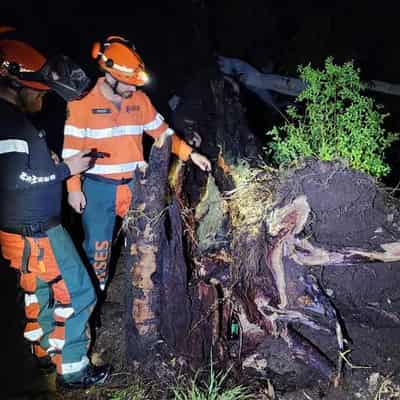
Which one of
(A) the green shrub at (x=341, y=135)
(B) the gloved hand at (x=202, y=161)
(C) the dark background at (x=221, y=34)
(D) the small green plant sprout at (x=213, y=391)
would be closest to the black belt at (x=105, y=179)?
(B) the gloved hand at (x=202, y=161)

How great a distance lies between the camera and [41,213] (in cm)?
345

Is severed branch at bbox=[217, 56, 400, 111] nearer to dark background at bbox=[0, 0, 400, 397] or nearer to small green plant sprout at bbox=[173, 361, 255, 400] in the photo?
dark background at bbox=[0, 0, 400, 397]

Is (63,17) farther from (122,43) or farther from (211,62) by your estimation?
(122,43)

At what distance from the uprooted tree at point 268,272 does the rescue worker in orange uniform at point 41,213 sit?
43 cm

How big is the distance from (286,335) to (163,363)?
3.31 ft

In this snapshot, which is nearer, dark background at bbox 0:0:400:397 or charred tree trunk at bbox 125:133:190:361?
charred tree trunk at bbox 125:133:190:361

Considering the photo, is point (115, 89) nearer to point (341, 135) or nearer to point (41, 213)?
point (41, 213)

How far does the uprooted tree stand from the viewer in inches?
136

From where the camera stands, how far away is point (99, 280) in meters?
4.62

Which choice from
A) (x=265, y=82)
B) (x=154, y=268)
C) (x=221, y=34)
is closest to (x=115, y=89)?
(x=154, y=268)

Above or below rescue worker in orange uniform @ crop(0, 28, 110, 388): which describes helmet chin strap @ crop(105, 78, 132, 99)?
above

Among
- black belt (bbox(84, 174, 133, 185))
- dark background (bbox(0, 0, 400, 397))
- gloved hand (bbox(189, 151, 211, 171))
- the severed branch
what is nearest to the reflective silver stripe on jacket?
black belt (bbox(84, 174, 133, 185))

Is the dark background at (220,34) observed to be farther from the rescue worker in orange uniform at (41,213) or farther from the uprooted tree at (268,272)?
the uprooted tree at (268,272)

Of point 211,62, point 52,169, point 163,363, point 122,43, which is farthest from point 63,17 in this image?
point 163,363
